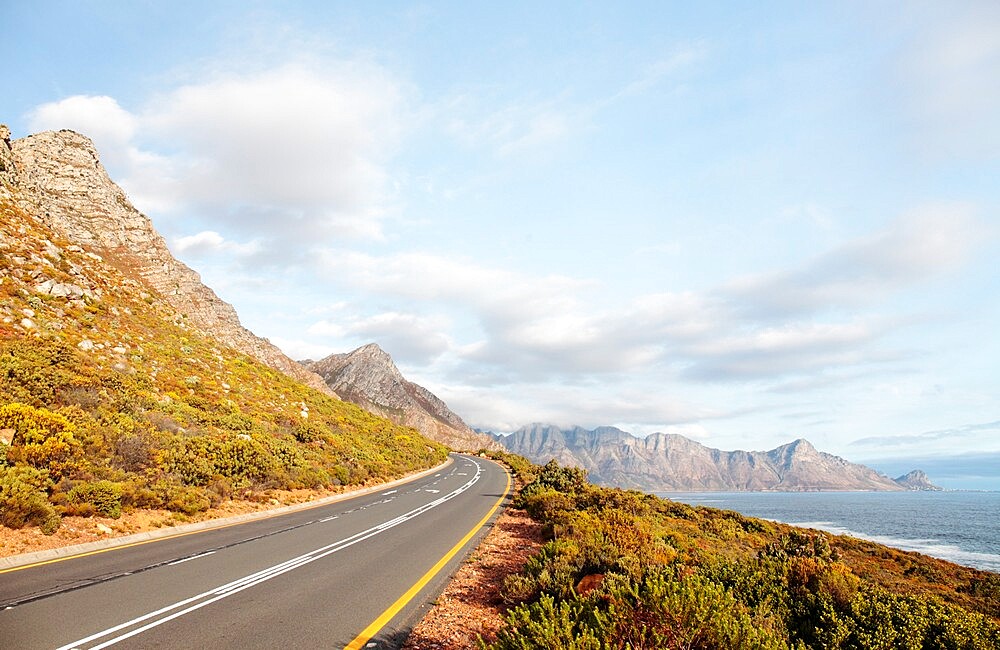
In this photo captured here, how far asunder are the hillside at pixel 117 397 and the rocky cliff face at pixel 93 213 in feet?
0.64

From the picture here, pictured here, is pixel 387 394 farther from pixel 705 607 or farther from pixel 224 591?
pixel 705 607

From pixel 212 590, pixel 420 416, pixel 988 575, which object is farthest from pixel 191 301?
pixel 420 416

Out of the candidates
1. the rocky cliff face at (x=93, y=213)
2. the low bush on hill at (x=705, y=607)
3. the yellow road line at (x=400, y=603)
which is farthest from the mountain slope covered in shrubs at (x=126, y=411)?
the low bush on hill at (x=705, y=607)

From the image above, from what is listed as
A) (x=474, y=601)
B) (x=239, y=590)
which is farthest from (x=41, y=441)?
(x=474, y=601)

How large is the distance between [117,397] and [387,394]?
412 feet

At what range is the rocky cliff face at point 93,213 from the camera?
4053cm

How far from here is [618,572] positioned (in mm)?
6934

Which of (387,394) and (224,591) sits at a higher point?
(387,394)

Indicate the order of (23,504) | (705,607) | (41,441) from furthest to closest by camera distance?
1. (41,441)
2. (23,504)
3. (705,607)

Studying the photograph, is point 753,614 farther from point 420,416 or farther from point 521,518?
point 420,416

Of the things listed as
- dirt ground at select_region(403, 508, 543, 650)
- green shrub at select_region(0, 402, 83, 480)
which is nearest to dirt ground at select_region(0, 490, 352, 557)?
green shrub at select_region(0, 402, 83, 480)

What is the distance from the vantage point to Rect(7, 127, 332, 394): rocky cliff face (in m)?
40.5

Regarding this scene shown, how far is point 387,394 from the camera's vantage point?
5581 inches

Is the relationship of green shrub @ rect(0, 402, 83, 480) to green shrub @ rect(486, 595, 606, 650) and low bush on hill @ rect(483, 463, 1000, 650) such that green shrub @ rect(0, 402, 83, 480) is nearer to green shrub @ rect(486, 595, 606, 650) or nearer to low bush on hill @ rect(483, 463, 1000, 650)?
low bush on hill @ rect(483, 463, 1000, 650)
